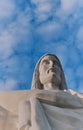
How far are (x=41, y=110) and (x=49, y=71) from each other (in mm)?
3021

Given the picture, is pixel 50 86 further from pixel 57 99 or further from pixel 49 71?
pixel 57 99

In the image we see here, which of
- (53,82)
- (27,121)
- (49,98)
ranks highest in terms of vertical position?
(53,82)

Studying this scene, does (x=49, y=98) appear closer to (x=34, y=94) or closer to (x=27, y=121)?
(x=34, y=94)

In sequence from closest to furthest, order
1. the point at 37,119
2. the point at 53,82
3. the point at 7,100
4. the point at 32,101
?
the point at 37,119 → the point at 32,101 → the point at 7,100 → the point at 53,82

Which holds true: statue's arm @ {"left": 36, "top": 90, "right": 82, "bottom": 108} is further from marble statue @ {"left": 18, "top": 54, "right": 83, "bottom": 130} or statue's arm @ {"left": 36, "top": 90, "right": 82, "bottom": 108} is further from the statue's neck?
the statue's neck

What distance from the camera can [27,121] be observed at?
10.4 metres

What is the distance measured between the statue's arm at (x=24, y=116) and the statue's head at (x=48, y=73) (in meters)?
2.53

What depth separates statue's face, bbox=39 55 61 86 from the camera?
1368 cm

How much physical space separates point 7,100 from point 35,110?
1.74 meters

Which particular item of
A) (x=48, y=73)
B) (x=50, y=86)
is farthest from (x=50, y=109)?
(x=48, y=73)

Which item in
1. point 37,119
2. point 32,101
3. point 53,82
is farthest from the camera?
point 53,82

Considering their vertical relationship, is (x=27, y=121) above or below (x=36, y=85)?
below

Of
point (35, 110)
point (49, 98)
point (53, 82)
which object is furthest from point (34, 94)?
point (53, 82)

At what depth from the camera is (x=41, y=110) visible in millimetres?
10844
